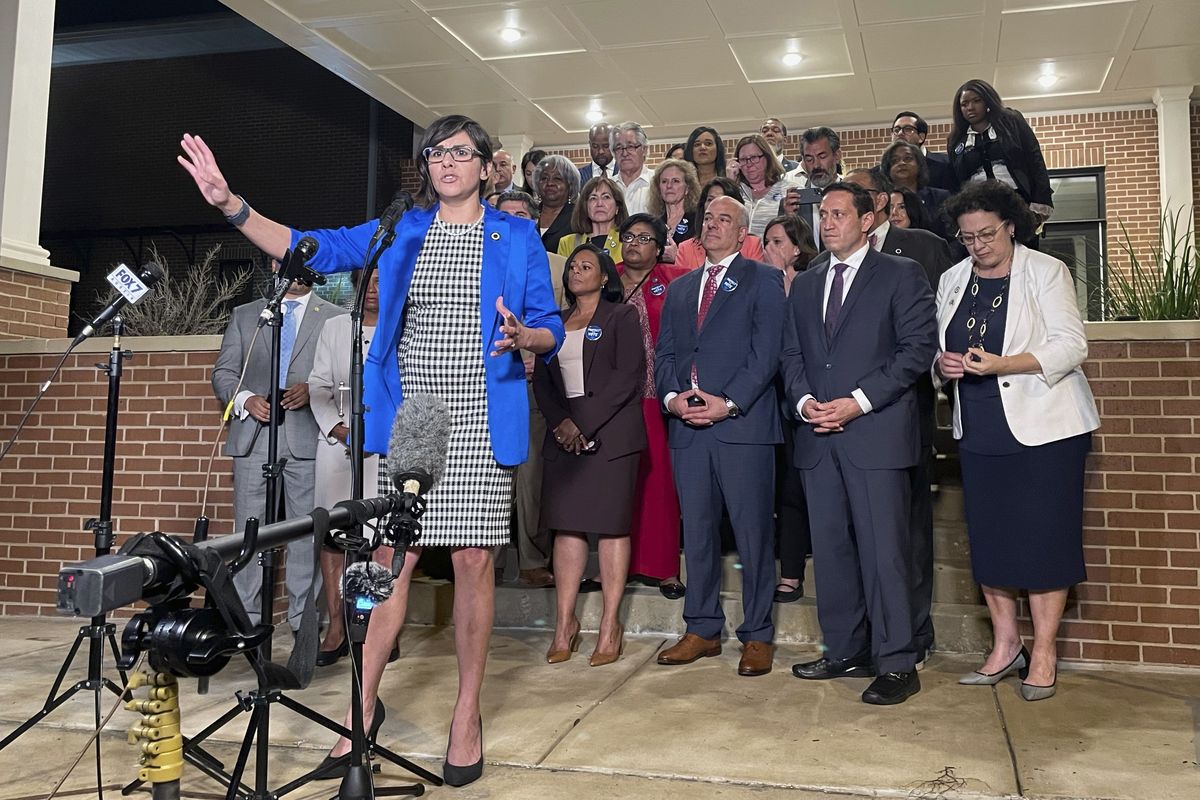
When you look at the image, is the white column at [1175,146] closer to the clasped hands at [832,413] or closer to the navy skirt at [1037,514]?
the navy skirt at [1037,514]

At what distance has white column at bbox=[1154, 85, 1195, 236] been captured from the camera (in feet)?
35.5

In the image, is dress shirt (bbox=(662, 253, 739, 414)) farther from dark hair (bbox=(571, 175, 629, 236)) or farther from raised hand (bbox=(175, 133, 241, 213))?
raised hand (bbox=(175, 133, 241, 213))

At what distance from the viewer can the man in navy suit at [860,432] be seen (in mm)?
3648

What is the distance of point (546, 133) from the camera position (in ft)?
40.8

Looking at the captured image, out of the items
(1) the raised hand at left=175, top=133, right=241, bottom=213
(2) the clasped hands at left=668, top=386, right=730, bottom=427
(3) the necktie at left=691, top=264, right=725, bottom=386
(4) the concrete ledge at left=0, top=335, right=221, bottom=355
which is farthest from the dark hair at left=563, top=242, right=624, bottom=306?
(1) the raised hand at left=175, top=133, right=241, bottom=213

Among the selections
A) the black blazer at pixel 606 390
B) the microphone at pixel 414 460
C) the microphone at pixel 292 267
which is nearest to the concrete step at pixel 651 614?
the black blazer at pixel 606 390

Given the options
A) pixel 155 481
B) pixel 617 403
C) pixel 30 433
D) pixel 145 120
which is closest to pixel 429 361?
pixel 617 403

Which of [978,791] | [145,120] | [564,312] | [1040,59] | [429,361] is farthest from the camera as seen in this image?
[145,120]

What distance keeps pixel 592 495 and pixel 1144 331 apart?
2.31 metres

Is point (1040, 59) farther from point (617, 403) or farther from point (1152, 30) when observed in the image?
point (617, 403)

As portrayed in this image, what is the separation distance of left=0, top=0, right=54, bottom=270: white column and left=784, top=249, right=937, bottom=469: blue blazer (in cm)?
492

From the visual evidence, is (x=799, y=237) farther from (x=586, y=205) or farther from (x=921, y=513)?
(x=921, y=513)

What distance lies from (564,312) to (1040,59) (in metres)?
7.42

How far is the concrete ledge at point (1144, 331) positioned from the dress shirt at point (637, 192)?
2.83 meters
